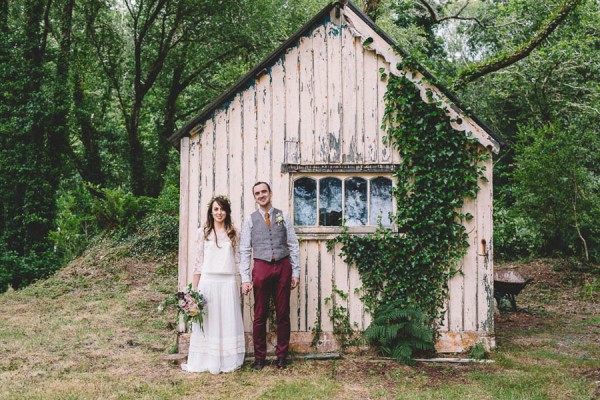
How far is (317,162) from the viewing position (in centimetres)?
694

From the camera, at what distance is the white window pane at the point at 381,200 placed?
6961mm

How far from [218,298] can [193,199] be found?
1384 millimetres

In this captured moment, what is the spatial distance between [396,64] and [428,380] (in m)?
3.90

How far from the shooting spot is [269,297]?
6367mm

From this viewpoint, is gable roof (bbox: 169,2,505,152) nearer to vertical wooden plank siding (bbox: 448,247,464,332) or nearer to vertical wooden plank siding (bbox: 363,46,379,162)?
vertical wooden plank siding (bbox: 363,46,379,162)

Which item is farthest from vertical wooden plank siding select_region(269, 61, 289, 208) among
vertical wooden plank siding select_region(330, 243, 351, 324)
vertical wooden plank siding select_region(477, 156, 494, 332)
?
vertical wooden plank siding select_region(477, 156, 494, 332)

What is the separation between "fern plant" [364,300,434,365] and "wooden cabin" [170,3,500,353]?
0.35 m

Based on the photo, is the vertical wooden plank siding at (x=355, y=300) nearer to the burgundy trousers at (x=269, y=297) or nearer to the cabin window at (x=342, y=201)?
the cabin window at (x=342, y=201)

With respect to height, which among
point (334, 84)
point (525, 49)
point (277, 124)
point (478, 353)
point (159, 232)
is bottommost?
point (478, 353)

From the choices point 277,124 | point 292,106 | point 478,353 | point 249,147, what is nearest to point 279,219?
point 249,147

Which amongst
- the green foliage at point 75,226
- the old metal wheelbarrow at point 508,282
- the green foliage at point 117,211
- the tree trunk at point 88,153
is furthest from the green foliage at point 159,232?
the old metal wheelbarrow at point 508,282

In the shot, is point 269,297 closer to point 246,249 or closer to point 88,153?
point 246,249

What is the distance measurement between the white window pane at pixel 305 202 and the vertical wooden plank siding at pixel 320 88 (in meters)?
0.54

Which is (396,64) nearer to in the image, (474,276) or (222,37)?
(474,276)
